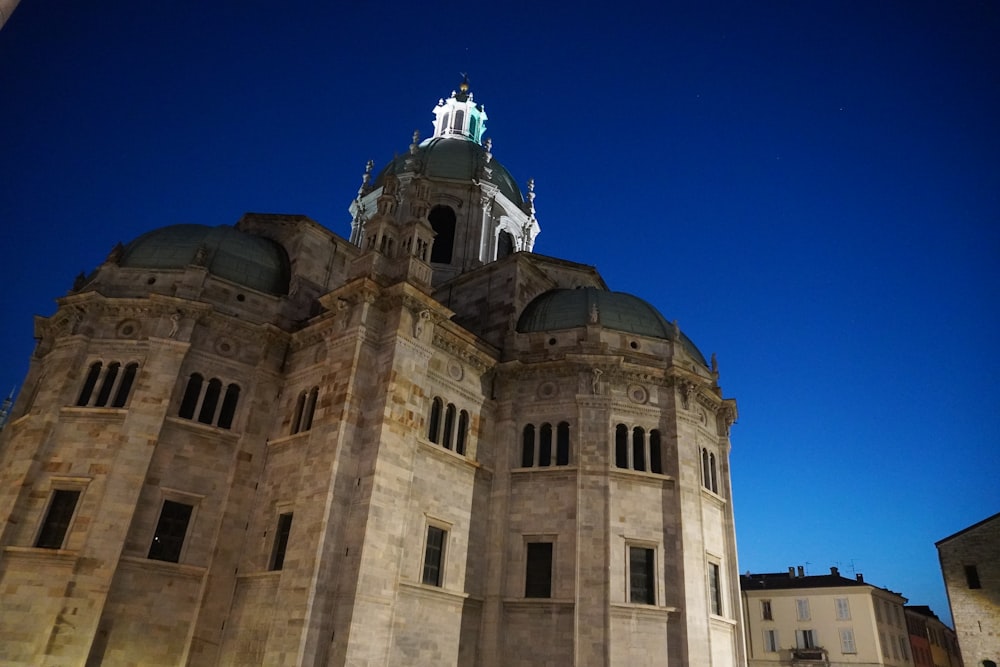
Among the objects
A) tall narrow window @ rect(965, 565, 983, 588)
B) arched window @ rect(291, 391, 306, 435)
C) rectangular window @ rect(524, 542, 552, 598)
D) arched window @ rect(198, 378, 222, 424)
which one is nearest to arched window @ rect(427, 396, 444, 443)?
arched window @ rect(291, 391, 306, 435)

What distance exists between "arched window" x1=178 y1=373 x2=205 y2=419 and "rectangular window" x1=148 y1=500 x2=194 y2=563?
3366 mm

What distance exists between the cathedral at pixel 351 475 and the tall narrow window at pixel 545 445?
72 mm

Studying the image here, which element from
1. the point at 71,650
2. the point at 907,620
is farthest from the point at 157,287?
the point at 907,620

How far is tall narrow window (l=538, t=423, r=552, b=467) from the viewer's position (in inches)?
1065

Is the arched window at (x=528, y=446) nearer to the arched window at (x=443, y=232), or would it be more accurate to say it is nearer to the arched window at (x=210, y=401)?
the arched window at (x=210, y=401)

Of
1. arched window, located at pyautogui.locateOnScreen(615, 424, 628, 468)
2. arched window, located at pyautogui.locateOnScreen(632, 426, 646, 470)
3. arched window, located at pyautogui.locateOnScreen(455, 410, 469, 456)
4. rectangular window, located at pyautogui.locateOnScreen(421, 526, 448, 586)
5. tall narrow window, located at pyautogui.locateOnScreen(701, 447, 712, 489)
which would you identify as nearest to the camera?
rectangular window, located at pyautogui.locateOnScreen(421, 526, 448, 586)

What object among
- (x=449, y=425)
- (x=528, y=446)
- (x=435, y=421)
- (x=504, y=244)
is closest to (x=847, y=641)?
(x=528, y=446)

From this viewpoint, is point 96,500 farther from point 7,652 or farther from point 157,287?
point 157,287

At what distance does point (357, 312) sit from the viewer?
23453 mm

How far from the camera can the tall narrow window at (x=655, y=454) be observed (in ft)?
88.7

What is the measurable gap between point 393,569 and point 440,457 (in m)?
5.18

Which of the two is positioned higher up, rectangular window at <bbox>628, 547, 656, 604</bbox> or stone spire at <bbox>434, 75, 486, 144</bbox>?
stone spire at <bbox>434, 75, 486, 144</bbox>

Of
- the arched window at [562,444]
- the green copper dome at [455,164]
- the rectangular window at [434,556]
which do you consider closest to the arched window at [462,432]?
the rectangular window at [434,556]

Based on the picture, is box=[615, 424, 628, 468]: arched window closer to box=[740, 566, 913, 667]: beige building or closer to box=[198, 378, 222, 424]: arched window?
box=[198, 378, 222, 424]: arched window
